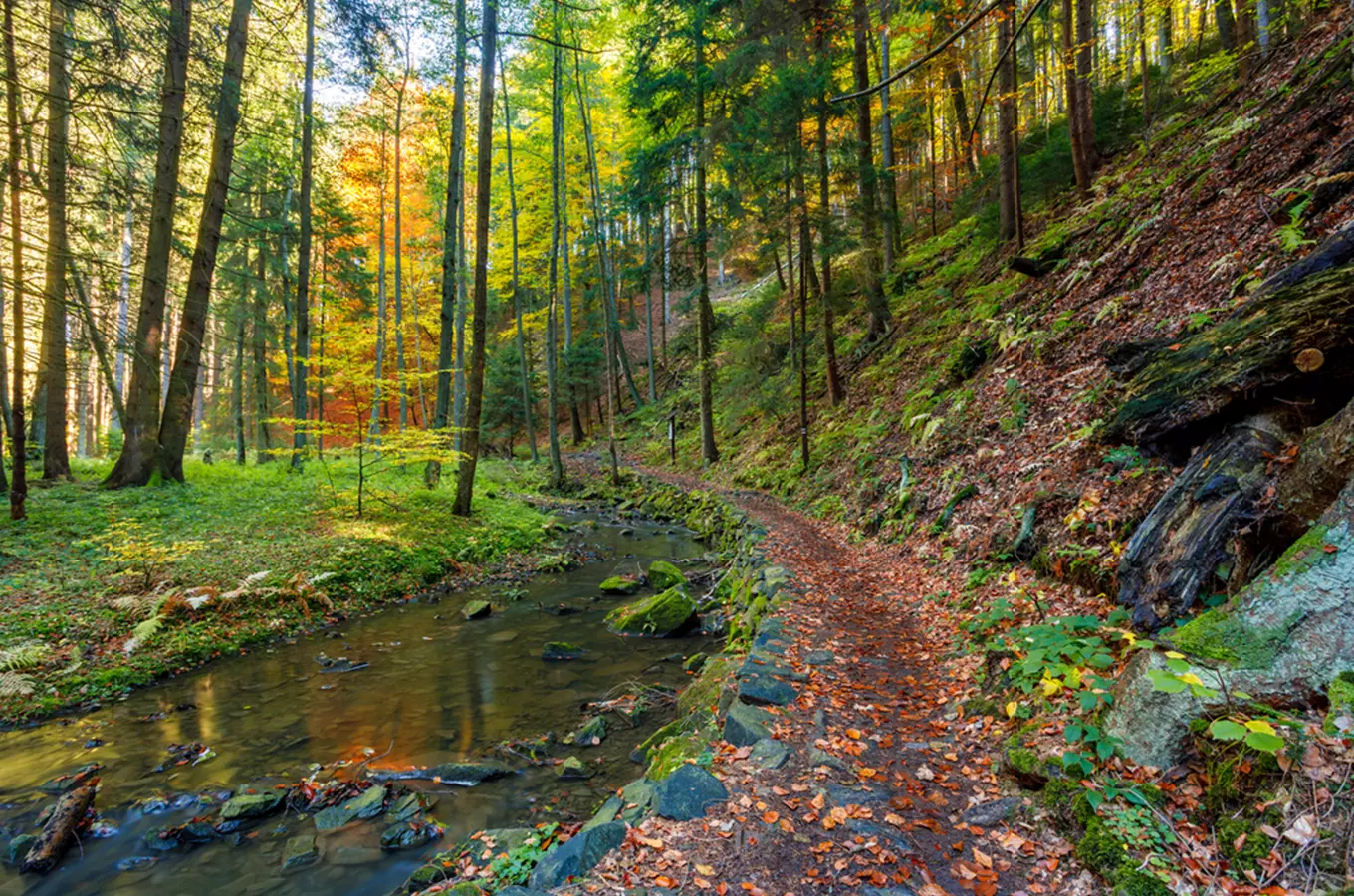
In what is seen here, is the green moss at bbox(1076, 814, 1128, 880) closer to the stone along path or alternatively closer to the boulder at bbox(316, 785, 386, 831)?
the stone along path

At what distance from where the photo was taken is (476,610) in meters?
8.07

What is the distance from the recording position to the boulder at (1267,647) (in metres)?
2.23

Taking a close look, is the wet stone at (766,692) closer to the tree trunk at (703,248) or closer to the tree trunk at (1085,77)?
the tree trunk at (1085,77)

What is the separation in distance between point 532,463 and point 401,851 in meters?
21.5

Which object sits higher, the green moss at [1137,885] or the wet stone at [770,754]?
the green moss at [1137,885]

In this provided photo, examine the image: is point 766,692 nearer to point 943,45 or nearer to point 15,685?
point 943,45

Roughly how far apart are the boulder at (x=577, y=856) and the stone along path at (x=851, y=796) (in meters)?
0.08

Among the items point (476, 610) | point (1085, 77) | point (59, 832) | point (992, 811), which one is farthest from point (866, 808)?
point (1085, 77)

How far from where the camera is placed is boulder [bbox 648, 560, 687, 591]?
911 cm

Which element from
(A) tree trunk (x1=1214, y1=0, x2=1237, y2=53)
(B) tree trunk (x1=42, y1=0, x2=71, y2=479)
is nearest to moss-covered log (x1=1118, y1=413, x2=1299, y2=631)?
(B) tree trunk (x1=42, y1=0, x2=71, y2=479)

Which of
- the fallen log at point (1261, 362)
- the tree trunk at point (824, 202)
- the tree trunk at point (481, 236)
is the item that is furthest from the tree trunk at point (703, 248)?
the fallen log at point (1261, 362)

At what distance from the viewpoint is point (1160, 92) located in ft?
35.4

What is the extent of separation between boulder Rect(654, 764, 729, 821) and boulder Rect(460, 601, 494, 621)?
5.70 metres

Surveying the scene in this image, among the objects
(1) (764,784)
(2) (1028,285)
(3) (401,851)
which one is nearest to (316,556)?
(3) (401,851)
